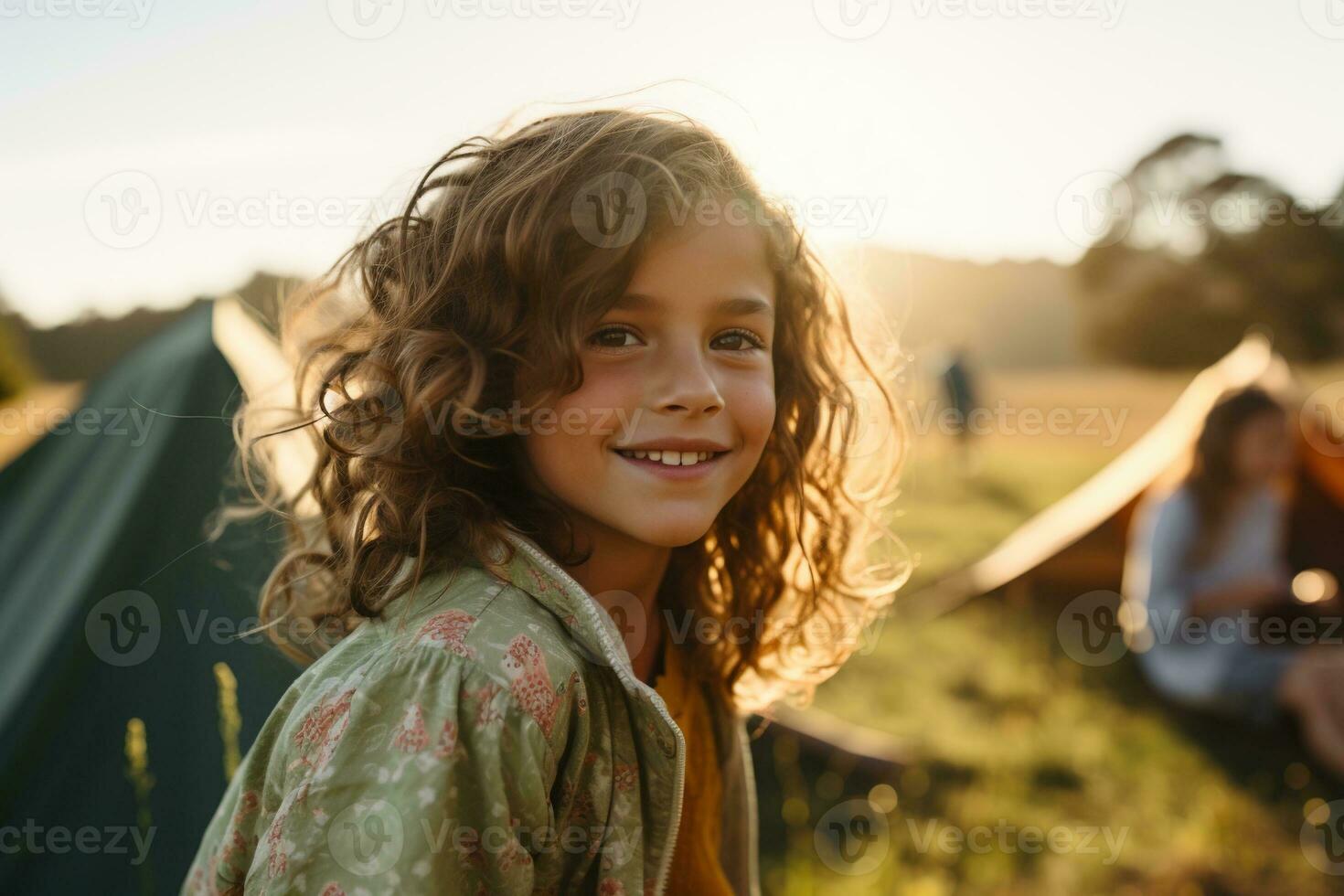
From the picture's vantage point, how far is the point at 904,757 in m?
3.06

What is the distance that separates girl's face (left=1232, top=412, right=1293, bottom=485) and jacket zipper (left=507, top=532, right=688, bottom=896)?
2.98 metres

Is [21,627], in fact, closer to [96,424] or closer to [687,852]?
[96,424]

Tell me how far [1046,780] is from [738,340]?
2273mm

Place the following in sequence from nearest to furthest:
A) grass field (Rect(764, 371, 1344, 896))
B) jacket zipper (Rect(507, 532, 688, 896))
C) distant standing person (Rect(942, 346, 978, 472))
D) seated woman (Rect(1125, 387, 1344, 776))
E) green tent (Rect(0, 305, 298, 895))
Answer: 1. jacket zipper (Rect(507, 532, 688, 896))
2. green tent (Rect(0, 305, 298, 895))
3. grass field (Rect(764, 371, 1344, 896))
4. seated woman (Rect(1125, 387, 1344, 776))
5. distant standing person (Rect(942, 346, 978, 472))

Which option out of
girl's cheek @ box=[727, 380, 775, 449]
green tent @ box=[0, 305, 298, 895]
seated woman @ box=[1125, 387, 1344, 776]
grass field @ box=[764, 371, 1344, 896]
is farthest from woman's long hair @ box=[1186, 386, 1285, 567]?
green tent @ box=[0, 305, 298, 895]

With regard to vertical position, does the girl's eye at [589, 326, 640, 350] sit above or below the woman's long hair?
above

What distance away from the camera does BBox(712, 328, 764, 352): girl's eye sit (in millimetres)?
1466

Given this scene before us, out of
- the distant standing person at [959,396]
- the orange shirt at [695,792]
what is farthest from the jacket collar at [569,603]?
the distant standing person at [959,396]

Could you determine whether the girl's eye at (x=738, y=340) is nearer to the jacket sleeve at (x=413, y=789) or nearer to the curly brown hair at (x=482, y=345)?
the curly brown hair at (x=482, y=345)

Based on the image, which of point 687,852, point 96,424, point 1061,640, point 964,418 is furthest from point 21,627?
point 964,418

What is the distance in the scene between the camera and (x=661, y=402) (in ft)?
4.41

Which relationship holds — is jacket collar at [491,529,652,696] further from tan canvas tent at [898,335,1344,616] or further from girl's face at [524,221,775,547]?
tan canvas tent at [898,335,1344,616]

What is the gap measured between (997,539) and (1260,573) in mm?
3414

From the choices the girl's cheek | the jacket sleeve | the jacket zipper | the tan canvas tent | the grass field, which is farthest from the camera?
the tan canvas tent
